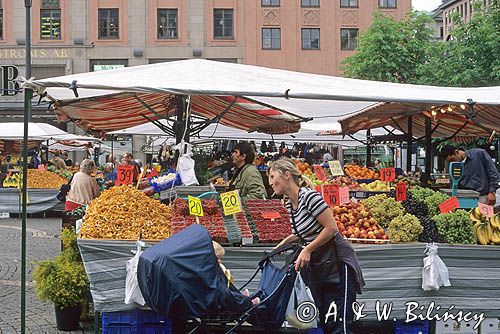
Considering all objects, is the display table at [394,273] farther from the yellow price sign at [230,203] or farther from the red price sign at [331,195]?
the red price sign at [331,195]

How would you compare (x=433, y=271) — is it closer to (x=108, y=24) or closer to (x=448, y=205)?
(x=448, y=205)

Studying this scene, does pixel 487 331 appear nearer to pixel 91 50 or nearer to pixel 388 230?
pixel 388 230

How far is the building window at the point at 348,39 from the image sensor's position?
44.8 m

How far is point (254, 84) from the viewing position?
650cm

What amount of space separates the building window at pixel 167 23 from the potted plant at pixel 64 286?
123 ft

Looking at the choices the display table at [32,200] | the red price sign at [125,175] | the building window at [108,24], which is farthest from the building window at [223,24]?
the red price sign at [125,175]

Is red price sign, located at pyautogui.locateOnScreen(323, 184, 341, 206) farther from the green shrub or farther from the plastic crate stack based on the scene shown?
the green shrub

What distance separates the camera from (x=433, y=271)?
6605 millimetres

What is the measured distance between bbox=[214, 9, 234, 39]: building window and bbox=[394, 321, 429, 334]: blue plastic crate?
38633mm

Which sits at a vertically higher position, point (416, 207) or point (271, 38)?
point (271, 38)

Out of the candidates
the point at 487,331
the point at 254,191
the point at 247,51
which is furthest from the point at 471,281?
the point at 247,51

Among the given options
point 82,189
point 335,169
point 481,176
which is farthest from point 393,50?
point 82,189

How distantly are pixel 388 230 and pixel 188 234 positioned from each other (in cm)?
256
